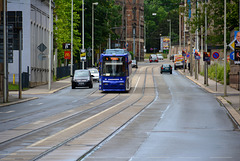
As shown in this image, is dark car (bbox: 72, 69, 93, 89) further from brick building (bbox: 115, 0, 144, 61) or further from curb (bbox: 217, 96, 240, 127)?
brick building (bbox: 115, 0, 144, 61)

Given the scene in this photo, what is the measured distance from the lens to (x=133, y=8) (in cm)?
17175

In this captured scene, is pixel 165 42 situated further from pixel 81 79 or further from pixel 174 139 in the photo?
pixel 174 139

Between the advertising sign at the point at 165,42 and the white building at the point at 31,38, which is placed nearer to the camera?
the white building at the point at 31,38

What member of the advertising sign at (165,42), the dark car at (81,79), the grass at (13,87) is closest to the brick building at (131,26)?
the advertising sign at (165,42)

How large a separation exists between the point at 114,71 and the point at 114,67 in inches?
13.6

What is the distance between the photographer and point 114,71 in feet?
155

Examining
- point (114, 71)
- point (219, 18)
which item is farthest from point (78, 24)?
point (114, 71)

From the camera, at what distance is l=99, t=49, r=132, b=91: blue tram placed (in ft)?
155

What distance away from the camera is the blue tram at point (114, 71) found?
47281 mm

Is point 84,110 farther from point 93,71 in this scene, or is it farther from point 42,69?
point 93,71

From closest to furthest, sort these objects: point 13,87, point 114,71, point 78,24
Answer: point 114,71, point 13,87, point 78,24

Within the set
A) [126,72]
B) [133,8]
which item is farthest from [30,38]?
[133,8]

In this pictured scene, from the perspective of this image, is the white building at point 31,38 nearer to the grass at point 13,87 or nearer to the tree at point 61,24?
the grass at point 13,87

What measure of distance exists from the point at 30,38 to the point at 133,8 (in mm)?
117505
